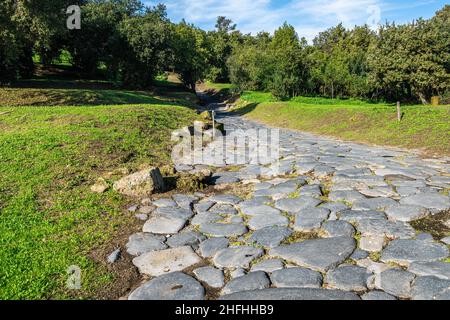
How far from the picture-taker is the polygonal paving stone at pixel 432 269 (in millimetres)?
3323

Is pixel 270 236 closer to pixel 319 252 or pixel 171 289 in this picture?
pixel 319 252

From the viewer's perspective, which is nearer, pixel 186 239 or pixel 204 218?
pixel 186 239

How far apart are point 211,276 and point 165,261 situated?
63cm

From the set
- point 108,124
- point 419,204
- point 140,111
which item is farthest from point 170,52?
point 419,204

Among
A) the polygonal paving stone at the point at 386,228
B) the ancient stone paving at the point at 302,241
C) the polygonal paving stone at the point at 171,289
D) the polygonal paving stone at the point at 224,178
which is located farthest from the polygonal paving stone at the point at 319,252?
the polygonal paving stone at the point at 224,178

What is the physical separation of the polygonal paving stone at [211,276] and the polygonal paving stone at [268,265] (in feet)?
1.08

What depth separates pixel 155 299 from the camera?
330cm

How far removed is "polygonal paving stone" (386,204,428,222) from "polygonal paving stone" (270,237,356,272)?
0.92 metres

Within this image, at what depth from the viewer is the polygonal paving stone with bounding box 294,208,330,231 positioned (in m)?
4.59

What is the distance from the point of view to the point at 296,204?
17.6 feet

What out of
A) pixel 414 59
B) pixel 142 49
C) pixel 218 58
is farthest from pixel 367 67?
pixel 218 58

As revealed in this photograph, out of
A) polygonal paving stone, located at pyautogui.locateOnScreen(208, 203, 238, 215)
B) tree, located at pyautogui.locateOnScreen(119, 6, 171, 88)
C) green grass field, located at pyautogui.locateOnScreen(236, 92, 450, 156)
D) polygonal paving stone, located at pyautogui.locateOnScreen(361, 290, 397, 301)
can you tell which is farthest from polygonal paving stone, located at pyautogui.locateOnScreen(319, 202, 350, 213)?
tree, located at pyautogui.locateOnScreen(119, 6, 171, 88)

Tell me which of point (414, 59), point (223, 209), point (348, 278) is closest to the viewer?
point (348, 278)

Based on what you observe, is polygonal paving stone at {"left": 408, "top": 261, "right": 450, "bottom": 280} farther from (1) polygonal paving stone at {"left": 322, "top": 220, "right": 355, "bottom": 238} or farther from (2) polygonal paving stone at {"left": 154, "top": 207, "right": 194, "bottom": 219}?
(2) polygonal paving stone at {"left": 154, "top": 207, "right": 194, "bottom": 219}
